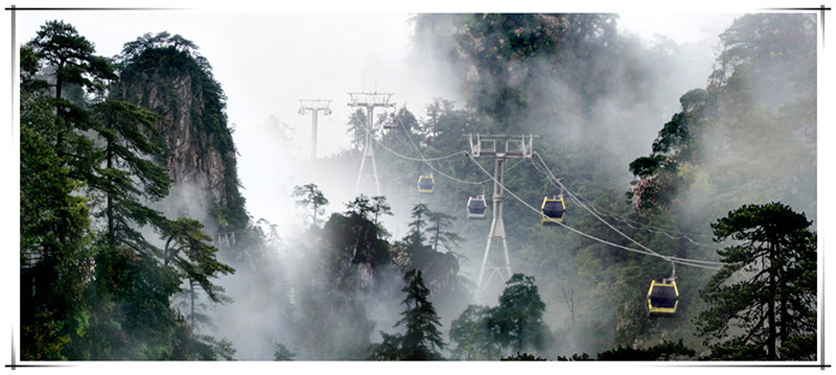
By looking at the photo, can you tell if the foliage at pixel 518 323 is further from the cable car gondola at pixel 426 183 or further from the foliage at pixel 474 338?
the cable car gondola at pixel 426 183

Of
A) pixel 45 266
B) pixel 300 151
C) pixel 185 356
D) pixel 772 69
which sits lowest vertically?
pixel 185 356

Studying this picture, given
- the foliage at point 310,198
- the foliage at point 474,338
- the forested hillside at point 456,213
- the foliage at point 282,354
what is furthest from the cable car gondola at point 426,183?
the foliage at point 282,354

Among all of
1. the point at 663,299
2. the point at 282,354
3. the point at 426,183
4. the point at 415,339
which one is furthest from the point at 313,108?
the point at 663,299

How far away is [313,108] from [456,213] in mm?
7286

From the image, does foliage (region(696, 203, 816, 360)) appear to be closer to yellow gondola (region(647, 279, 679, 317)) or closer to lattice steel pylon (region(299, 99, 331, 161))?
yellow gondola (region(647, 279, 679, 317))

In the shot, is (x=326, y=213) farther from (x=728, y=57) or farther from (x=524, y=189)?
(x=728, y=57)

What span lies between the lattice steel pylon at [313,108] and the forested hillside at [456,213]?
4.19 feet

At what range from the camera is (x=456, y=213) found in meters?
26.5

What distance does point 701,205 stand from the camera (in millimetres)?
18484

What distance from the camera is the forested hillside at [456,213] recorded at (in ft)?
43.9

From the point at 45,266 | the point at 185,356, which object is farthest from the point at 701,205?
the point at 45,266

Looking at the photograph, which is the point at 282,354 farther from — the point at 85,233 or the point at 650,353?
the point at 650,353

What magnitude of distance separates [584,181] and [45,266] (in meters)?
16.4

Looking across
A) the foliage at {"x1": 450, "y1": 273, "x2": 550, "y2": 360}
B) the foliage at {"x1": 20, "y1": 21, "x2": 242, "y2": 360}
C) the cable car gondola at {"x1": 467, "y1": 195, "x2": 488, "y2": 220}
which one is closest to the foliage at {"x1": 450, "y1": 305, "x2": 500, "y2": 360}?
the foliage at {"x1": 450, "y1": 273, "x2": 550, "y2": 360}
